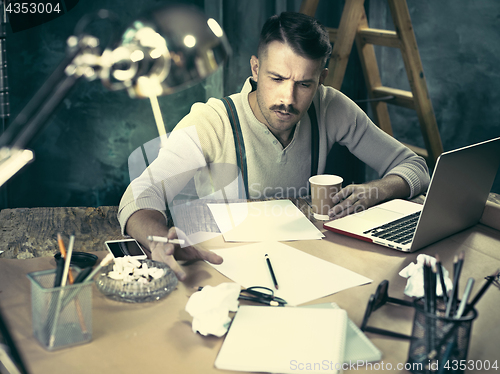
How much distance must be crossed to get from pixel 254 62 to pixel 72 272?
1121 mm

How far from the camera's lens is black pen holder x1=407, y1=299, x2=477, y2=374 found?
1.81 ft

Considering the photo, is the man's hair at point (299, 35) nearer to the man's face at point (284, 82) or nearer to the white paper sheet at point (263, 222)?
the man's face at point (284, 82)

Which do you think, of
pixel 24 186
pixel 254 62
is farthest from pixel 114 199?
pixel 254 62

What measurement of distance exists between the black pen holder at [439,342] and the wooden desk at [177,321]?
0.04 m

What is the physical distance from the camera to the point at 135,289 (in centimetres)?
78

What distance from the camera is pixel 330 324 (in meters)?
0.67

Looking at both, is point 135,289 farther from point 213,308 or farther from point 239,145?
point 239,145

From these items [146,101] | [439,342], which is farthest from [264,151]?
[146,101]

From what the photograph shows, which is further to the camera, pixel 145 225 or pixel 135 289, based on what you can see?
pixel 145 225

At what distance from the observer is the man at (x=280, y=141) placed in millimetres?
1307

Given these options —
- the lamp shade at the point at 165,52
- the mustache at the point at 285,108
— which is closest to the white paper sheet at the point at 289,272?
the lamp shade at the point at 165,52

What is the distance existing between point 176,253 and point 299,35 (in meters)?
0.83
